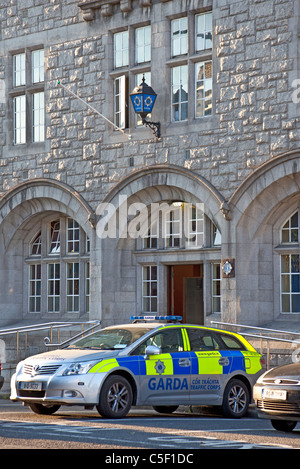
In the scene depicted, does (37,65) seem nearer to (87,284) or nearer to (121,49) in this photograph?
(121,49)

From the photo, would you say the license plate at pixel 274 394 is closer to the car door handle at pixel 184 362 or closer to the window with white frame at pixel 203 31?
the car door handle at pixel 184 362

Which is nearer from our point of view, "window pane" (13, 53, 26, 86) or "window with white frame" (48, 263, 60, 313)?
"window with white frame" (48, 263, 60, 313)

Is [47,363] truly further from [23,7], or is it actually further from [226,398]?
[23,7]

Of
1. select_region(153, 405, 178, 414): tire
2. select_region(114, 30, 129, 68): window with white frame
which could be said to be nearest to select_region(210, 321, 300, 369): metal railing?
select_region(153, 405, 178, 414): tire

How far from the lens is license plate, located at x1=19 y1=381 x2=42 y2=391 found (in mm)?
13359

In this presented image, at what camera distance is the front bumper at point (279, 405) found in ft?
40.4

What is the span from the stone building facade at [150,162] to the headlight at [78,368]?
637 cm

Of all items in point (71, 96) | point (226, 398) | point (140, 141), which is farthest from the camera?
point (71, 96)

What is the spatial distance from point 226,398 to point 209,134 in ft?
22.8

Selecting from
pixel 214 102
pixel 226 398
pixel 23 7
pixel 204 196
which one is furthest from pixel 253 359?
pixel 23 7

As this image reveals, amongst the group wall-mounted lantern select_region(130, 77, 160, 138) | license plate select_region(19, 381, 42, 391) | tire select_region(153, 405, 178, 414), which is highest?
wall-mounted lantern select_region(130, 77, 160, 138)

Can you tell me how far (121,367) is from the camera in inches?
526

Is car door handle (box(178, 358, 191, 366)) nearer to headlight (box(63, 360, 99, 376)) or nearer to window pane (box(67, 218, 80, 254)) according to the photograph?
headlight (box(63, 360, 99, 376))

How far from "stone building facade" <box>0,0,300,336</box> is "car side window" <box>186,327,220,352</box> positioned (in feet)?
13.5
